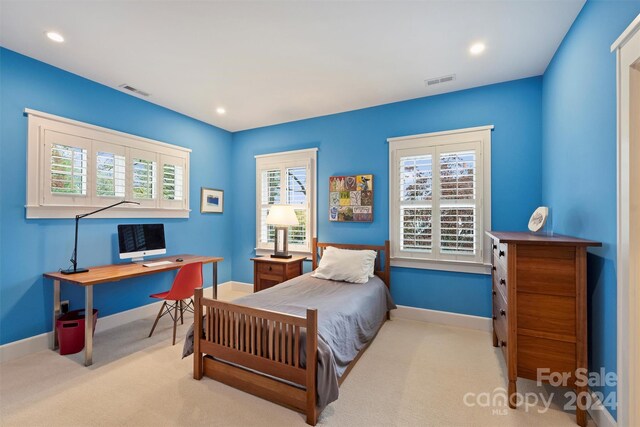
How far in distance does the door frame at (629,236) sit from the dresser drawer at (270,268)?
3.08 m

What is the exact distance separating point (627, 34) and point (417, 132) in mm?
2091

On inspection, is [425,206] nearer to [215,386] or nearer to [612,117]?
[612,117]

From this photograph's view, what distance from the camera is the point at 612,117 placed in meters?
1.62

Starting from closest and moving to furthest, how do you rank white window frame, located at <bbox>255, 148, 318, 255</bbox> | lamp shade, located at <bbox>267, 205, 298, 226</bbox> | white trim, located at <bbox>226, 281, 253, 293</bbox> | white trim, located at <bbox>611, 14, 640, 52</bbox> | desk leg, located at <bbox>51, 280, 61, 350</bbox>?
white trim, located at <bbox>611, 14, 640, 52</bbox> → desk leg, located at <bbox>51, 280, 61, 350</bbox> → lamp shade, located at <bbox>267, 205, 298, 226</bbox> → white window frame, located at <bbox>255, 148, 318, 255</bbox> → white trim, located at <bbox>226, 281, 253, 293</bbox>

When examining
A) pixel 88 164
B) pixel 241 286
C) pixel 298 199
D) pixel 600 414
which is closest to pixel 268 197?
pixel 298 199

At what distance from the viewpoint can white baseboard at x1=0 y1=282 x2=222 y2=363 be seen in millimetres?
2465

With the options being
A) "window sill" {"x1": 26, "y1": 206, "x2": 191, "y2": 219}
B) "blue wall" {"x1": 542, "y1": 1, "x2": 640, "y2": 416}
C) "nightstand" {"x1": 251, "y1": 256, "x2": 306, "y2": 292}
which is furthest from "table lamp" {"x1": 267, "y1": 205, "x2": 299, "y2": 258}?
"blue wall" {"x1": 542, "y1": 1, "x2": 640, "y2": 416}

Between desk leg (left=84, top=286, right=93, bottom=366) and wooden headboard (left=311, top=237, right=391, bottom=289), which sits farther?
wooden headboard (left=311, top=237, right=391, bottom=289)

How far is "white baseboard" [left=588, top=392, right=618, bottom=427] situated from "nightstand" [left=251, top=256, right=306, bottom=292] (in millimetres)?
2948

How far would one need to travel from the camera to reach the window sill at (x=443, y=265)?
3114 millimetres

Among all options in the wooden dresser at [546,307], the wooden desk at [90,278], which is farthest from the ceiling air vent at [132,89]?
the wooden dresser at [546,307]

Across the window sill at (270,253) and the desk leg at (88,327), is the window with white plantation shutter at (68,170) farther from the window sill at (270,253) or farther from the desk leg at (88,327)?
the window sill at (270,253)

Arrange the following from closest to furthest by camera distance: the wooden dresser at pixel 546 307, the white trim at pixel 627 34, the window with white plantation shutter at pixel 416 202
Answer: the white trim at pixel 627 34 < the wooden dresser at pixel 546 307 < the window with white plantation shutter at pixel 416 202

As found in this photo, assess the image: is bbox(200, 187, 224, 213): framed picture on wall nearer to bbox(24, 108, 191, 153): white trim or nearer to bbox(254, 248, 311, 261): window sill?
Result: bbox(24, 108, 191, 153): white trim
